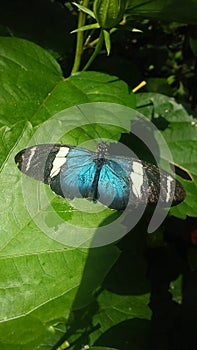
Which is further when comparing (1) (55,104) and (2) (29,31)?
(2) (29,31)

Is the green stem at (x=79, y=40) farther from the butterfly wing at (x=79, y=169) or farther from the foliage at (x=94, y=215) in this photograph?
the butterfly wing at (x=79, y=169)

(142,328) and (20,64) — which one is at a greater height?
(20,64)

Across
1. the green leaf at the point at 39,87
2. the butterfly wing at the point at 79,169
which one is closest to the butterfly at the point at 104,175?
the butterfly wing at the point at 79,169

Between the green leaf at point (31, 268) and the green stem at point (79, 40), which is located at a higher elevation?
the green stem at point (79, 40)

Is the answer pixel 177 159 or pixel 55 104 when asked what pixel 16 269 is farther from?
pixel 177 159

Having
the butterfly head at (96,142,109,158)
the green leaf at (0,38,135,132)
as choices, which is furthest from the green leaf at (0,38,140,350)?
the green leaf at (0,38,135,132)

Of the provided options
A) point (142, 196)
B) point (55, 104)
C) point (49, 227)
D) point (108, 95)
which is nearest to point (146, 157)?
point (108, 95)
